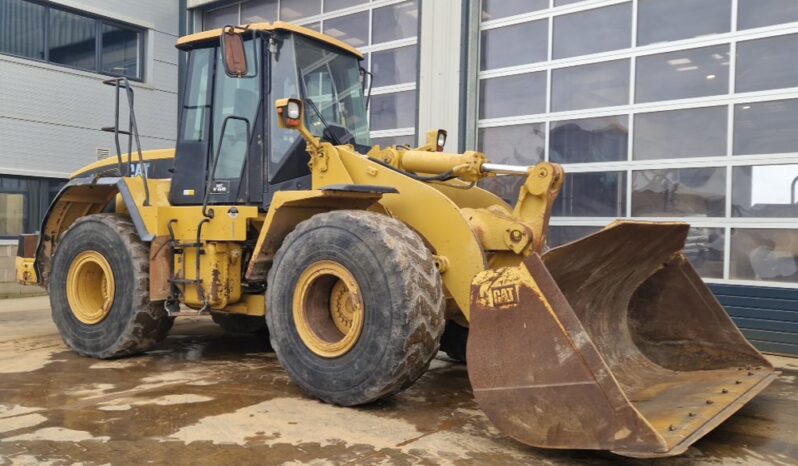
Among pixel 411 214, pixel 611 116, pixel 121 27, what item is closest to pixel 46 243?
pixel 411 214

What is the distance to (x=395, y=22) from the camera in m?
10.5

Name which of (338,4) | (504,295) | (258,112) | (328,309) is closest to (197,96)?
(258,112)

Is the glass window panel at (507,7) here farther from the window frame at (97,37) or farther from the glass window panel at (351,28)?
the window frame at (97,37)

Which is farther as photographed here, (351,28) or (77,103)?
(77,103)

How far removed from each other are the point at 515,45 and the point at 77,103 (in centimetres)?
800

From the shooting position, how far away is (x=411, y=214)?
491 centimetres

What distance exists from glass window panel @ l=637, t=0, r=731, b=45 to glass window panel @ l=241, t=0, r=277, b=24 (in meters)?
6.61

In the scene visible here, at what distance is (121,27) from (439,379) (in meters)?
10.8

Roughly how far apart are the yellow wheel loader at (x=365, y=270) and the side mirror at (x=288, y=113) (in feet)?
0.08

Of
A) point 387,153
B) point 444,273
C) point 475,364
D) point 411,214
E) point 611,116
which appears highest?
point 611,116

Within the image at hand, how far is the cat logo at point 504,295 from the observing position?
355 cm

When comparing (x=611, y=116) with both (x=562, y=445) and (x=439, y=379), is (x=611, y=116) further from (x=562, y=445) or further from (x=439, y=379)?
(x=562, y=445)

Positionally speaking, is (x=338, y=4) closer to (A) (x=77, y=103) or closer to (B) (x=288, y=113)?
(A) (x=77, y=103)

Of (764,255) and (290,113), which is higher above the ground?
(290,113)
